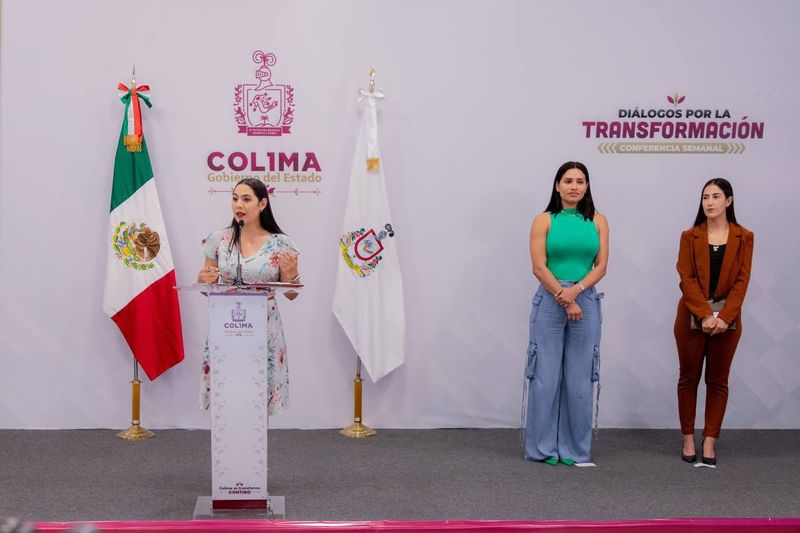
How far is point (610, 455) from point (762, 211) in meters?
1.94

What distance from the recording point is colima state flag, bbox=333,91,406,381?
17.3 feet

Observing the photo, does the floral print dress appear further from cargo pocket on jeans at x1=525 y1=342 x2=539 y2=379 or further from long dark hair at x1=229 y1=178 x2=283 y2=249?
cargo pocket on jeans at x1=525 y1=342 x2=539 y2=379

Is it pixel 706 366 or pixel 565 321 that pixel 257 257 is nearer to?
pixel 565 321

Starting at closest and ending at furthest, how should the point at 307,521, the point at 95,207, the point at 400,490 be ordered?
1. the point at 307,521
2. the point at 400,490
3. the point at 95,207

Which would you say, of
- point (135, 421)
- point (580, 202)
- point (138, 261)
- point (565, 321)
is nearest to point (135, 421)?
point (135, 421)

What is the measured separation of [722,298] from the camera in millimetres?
4688

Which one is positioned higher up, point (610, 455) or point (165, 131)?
point (165, 131)

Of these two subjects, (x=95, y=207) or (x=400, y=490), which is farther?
(x=95, y=207)

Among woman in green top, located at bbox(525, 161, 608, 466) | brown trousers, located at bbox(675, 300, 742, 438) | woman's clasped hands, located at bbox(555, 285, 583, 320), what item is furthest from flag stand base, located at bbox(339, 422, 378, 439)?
brown trousers, located at bbox(675, 300, 742, 438)

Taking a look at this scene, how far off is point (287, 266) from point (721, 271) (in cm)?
240

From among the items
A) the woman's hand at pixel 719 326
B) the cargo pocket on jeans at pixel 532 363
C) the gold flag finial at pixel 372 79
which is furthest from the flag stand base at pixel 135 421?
the woman's hand at pixel 719 326

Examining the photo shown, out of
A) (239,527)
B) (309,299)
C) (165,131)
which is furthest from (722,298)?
(165,131)

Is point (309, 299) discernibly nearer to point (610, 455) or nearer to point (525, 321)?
point (525, 321)

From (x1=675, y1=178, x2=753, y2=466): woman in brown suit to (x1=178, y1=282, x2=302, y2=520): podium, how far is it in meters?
2.30
